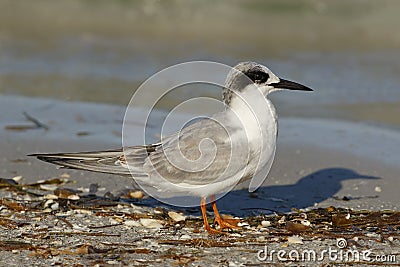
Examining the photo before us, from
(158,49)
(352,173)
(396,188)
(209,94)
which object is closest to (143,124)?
(209,94)

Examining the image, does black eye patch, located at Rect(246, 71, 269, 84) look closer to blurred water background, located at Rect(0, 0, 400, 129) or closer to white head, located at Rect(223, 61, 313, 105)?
white head, located at Rect(223, 61, 313, 105)

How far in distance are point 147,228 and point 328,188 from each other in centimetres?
175

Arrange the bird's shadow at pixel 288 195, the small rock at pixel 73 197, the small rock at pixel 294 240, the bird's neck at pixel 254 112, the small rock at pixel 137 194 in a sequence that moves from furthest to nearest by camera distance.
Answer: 1. the small rock at pixel 137 194
2. the bird's shadow at pixel 288 195
3. the small rock at pixel 73 197
4. the bird's neck at pixel 254 112
5. the small rock at pixel 294 240

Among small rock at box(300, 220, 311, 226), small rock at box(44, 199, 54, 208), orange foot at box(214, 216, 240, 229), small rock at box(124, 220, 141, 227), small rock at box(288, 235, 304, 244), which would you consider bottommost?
small rock at box(288, 235, 304, 244)

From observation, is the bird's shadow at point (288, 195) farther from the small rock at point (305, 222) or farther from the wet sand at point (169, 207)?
the small rock at point (305, 222)

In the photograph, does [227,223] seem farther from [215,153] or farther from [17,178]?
[17,178]

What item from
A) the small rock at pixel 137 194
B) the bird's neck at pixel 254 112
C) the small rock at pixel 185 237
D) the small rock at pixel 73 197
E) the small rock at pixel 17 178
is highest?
the bird's neck at pixel 254 112

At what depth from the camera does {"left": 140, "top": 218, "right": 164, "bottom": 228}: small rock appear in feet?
15.7

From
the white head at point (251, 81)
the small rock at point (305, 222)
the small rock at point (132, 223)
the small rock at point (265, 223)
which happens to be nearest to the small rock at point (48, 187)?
the small rock at point (132, 223)

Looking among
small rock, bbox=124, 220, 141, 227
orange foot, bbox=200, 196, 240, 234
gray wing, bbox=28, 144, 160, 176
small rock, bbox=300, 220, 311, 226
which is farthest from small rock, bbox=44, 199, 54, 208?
small rock, bbox=300, 220, 311, 226

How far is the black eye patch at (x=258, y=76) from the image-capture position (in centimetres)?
509

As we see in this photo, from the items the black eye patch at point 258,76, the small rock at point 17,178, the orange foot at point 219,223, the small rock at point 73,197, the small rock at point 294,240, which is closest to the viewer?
the small rock at point 294,240

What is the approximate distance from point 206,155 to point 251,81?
0.59 m

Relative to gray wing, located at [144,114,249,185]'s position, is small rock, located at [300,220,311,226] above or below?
below
